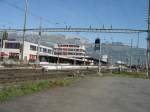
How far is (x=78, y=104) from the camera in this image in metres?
14.1

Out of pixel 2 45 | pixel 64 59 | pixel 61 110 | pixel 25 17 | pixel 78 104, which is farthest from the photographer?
pixel 64 59

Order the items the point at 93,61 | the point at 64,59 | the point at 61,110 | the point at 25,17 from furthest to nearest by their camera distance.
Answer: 1. the point at 93,61
2. the point at 64,59
3. the point at 25,17
4. the point at 61,110

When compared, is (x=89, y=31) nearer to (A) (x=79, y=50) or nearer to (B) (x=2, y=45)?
(B) (x=2, y=45)

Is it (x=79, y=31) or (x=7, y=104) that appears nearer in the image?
(x=7, y=104)

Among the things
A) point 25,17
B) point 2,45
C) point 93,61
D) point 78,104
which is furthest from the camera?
point 93,61

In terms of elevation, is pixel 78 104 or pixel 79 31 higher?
pixel 79 31

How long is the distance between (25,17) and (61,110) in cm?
5126

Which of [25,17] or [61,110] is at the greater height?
[25,17]

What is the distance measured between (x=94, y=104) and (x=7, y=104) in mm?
3715

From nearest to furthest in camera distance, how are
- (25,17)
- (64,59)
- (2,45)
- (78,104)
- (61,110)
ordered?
(61,110) < (78,104) < (25,17) < (2,45) < (64,59)

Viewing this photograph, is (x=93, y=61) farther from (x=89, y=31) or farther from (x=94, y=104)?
(x=94, y=104)

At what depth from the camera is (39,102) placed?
14.2 m

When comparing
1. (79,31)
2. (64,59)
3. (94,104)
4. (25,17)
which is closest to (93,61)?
(64,59)

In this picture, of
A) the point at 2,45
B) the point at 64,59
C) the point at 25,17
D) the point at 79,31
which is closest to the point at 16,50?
the point at 2,45
